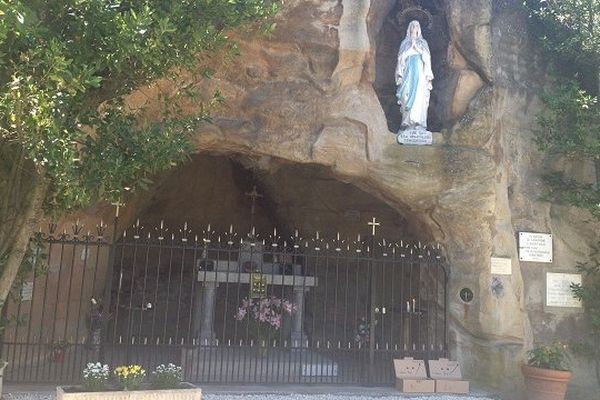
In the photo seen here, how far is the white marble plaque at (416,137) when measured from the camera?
27.9 ft

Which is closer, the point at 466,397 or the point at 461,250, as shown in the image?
the point at 466,397

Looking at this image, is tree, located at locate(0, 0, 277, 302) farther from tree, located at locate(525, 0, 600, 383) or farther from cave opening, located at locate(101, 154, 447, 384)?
tree, located at locate(525, 0, 600, 383)

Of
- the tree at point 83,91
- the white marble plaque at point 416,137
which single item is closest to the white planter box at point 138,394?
the tree at point 83,91

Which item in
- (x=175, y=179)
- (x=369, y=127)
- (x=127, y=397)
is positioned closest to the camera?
(x=127, y=397)

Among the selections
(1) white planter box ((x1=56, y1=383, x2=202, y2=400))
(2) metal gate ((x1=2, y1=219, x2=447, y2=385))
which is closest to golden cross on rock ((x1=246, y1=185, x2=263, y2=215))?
(2) metal gate ((x1=2, y1=219, x2=447, y2=385))

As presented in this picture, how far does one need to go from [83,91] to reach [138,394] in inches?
116

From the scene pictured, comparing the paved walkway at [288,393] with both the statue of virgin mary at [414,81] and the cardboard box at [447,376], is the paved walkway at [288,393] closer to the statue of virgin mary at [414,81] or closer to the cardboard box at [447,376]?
the cardboard box at [447,376]

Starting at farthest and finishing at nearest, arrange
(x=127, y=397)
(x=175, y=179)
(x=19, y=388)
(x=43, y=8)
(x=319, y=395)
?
(x=175, y=179) → (x=319, y=395) → (x=19, y=388) → (x=127, y=397) → (x=43, y=8)

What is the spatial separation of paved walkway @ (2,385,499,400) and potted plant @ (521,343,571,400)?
53 centimetres

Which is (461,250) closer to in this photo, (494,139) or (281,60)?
(494,139)

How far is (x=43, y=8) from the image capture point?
15.7 feet

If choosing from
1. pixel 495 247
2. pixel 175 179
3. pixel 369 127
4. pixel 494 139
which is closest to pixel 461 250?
pixel 495 247

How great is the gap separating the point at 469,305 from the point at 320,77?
395cm

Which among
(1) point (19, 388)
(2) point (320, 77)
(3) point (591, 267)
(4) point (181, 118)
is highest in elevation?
(2) point (320, 77)
